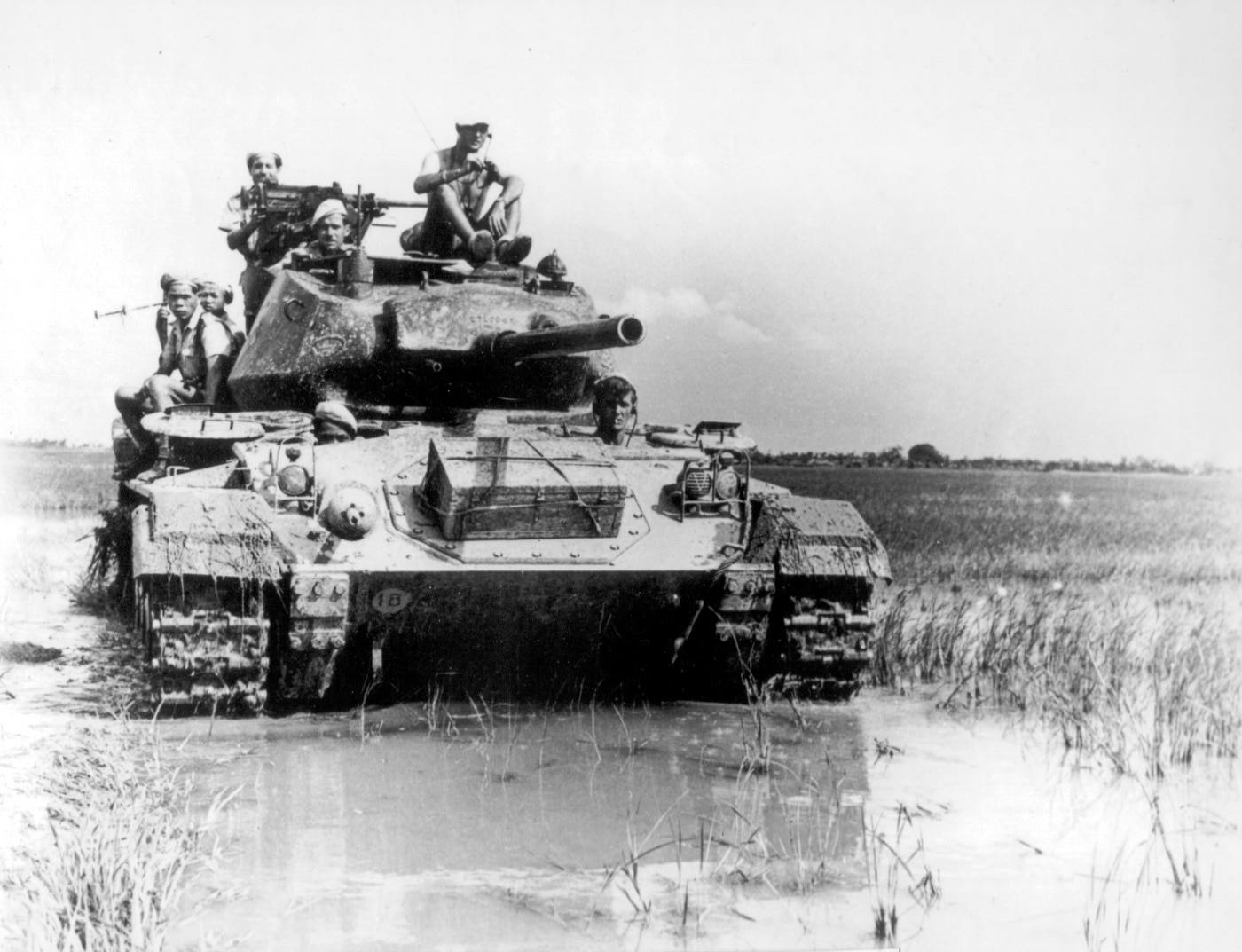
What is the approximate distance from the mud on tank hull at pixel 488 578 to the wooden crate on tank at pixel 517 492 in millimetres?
11

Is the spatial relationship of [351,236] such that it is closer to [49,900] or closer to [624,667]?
[624,667]

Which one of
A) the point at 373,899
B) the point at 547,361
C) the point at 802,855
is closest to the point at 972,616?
the point at 547,361

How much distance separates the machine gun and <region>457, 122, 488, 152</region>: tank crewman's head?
3.62 ft

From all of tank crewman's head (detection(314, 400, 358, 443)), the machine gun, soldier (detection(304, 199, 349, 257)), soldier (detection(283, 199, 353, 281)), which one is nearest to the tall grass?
tank crewman's head (detection(314, 400, 358, 443))

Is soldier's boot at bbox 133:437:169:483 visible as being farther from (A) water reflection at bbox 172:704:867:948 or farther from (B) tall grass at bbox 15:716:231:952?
(B) tall grass at bbox 15:716:231:952

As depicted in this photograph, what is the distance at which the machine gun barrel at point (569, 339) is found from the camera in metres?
6.97

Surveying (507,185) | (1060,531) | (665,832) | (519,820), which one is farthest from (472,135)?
(1060,531)

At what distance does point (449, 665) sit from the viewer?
311 inches

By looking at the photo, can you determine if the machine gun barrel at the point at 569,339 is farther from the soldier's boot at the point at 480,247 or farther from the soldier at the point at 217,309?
the soldier at the point at 217,309

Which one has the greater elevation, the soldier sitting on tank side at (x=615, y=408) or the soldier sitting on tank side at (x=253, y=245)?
the soldier sitting on tank side at (x=253, y=245)

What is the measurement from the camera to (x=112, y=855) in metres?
4.40

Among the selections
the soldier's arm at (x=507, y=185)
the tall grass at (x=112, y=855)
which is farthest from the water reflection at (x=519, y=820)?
the soldier's arm at (x=507, y=185)

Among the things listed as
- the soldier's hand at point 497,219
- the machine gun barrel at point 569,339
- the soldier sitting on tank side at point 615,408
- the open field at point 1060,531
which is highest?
the soldier's hand at point 497,219

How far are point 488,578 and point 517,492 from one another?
477 millimetres
